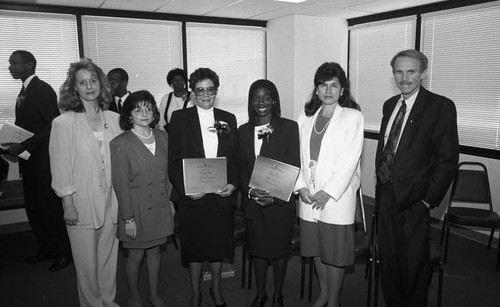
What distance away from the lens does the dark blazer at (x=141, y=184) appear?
2602mm

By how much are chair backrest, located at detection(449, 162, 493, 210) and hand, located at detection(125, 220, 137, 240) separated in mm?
3416

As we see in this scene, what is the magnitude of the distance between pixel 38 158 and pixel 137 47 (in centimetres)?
257

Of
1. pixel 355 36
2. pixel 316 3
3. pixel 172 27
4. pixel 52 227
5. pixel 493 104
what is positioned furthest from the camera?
pixel 355 36

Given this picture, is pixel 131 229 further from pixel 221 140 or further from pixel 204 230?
pixel 221 140

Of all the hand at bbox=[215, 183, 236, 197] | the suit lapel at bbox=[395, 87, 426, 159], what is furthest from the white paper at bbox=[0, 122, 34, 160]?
the suit lapel at bbox=[395, 87, 426, 159]

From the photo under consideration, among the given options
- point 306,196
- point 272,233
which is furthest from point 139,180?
point 306,196

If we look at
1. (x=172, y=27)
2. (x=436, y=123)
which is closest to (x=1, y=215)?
(x=172, y=27)

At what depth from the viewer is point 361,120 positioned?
2.64 meters

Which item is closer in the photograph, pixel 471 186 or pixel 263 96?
pixel 263 96

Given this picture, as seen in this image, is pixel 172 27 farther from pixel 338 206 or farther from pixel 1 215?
pixel 338 206

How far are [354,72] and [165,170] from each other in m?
4.78

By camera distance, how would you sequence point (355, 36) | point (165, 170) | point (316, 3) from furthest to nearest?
1. point (355, 36)
2. point (316, 3)
3. point (165, 170)

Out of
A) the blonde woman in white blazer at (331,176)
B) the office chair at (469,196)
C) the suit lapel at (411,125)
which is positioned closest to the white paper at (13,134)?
the blonde woman in white blazer at (331,176)

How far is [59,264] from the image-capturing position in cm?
399
